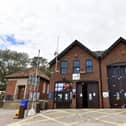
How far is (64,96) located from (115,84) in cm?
602

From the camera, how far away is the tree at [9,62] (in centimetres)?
3856

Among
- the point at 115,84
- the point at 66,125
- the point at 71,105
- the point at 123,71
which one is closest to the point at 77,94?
the point at 71,105

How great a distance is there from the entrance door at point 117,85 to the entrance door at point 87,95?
1.68 m

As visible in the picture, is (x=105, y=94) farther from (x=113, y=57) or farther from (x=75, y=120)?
(x=75, y=120)

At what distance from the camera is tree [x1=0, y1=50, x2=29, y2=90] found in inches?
1518

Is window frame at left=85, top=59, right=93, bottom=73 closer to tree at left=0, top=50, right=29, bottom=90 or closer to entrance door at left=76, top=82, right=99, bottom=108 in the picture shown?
entrance door at left=76, top=82, right=99, bottom=108

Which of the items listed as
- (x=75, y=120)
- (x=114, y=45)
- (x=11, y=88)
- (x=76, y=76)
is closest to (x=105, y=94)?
(x=76, y=76)

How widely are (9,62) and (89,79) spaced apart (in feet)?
87.3

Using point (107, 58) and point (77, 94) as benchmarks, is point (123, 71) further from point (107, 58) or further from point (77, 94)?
point (77, 94)

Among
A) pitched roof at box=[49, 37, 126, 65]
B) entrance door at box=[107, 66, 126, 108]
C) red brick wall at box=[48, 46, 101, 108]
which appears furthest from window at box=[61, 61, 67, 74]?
entrance door at box=[107, 66, 126, 108]

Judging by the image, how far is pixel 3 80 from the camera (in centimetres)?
3884

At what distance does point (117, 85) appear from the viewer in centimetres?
1788

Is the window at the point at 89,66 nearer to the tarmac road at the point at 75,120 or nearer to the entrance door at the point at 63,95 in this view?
the entrance door at the point at 63,95

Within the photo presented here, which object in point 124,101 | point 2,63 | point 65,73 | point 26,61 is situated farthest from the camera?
point 26,61
